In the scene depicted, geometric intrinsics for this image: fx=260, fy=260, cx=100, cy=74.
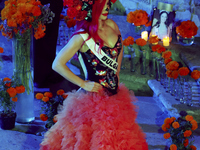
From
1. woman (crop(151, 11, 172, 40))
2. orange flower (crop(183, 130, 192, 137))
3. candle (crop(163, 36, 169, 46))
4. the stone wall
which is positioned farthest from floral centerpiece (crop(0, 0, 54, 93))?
the stone wall

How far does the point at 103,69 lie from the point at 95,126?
0.41 meters

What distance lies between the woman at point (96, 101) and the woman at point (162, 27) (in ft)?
11.0

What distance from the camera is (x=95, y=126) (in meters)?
1.53

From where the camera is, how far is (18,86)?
3135mm

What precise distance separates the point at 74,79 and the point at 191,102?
2139 millimetres

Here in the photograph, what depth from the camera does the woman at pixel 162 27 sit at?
497cm

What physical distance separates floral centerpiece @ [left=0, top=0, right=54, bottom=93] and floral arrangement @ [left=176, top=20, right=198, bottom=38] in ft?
8.39

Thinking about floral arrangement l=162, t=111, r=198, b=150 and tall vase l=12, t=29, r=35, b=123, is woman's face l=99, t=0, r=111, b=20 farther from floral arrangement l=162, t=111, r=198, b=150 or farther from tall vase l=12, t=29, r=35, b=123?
tall vase l=12, t=29, r=35, b=123

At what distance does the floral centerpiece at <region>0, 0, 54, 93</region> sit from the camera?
286 centimetres

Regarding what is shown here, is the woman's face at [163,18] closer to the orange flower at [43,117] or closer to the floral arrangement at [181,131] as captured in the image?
the floral arrangement at [181,131]

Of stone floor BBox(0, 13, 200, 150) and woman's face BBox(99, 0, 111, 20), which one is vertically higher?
woman's face BBox(99, 0, 111, 20)

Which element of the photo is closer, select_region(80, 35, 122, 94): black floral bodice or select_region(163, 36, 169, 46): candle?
select_region(80, 35, 122, 94): black floral bodice

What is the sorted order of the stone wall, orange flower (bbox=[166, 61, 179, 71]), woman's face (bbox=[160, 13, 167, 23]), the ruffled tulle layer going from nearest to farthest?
the ruffled tulle layer, orange flower (bbox=[166, 61, 179, 71]), woman's face (bbox=[160, 13, 167, 23]), the stone wall

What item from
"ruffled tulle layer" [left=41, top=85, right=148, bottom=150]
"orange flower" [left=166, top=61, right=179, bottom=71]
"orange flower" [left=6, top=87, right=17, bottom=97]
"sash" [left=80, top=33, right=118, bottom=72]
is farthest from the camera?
"orange flower" [left=166, top=61, right=179, bottom=71]
